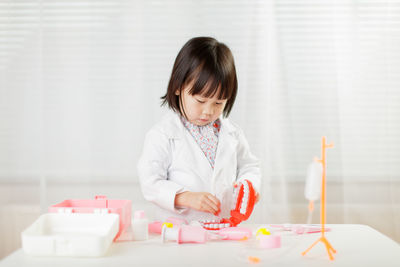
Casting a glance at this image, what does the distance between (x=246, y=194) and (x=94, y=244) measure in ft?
1.61

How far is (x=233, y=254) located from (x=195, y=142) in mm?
543

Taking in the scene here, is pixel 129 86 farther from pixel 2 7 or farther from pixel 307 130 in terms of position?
pixel 307 130

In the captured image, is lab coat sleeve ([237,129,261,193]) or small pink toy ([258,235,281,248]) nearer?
small pink toy ([258,235,281,248])

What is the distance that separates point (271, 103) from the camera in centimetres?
201

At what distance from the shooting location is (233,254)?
0.94m

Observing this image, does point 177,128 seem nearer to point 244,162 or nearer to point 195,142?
point 195,142

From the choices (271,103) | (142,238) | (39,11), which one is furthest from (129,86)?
(142,238)

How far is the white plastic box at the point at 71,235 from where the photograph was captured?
886mm

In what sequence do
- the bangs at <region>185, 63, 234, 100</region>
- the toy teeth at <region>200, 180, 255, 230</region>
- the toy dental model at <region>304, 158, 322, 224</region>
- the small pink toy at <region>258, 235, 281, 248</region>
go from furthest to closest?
the bangs at <region>185, 63, 234, 100</region> < the toy teeth at <region>200, 180, 255, 230</region> < the small pink toy at <region>258, 235, 281, 248</region> < the toy dental model at <region>304, 158, 322, 224</region>

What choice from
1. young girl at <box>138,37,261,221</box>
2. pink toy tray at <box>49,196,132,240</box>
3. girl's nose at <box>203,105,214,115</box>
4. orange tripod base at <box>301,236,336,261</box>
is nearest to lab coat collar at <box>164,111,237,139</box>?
young girl at <box>138,37,261,221</box>

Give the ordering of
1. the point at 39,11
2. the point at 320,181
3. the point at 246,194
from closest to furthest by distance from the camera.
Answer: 1. the point at 320,181
2. the point at 246,194
3. the point at 39,11

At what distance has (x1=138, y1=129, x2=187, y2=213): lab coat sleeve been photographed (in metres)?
1.28

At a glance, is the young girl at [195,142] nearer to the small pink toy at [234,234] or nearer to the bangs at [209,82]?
the bangs at [209,82]

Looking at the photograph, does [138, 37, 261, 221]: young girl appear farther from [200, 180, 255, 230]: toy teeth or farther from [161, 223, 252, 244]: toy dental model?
[161, 223, 252, 244]: toy dental model
